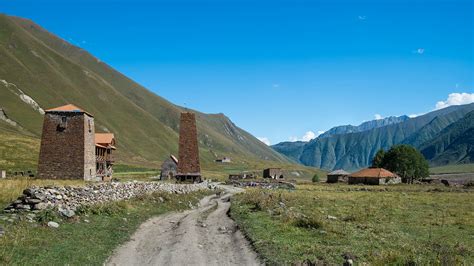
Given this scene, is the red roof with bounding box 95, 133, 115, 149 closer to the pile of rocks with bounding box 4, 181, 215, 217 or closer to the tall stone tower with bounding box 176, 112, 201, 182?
the tall stone tower with bounding box 176, 112, 201, 182

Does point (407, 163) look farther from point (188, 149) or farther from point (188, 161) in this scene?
point (188, 149)

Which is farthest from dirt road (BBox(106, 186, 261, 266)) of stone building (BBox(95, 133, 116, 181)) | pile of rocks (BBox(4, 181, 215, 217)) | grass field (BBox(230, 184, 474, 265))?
stone building (BBox(95, 133, 116, 181))

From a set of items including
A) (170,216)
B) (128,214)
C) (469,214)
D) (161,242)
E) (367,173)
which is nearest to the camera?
(161,242)

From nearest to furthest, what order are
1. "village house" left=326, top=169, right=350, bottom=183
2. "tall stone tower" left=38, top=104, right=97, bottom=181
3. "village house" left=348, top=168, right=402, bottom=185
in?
"tall stone tower" left=38, top=104, right=97, bottom=181
"village house" left=348, top=168, right=402, bottom=185
"village house" left=326, top=169, right=350, bottom=183

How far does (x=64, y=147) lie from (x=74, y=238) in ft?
134

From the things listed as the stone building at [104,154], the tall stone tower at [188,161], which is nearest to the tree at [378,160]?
the tall stone tower at [188,161]

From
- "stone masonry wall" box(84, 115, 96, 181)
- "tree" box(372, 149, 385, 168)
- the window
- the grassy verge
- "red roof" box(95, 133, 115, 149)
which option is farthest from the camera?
"tree" box(372, 149, 385, 168)

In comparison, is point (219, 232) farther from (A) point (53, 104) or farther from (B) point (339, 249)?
(A) point (53, 104)

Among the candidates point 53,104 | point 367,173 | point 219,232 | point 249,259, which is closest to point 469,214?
point 219,232

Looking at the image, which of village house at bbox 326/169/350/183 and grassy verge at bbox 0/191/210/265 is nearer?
grassy verge at bbox 0/191/210/265

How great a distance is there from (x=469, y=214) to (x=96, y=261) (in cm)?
3018

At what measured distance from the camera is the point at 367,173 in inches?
4198

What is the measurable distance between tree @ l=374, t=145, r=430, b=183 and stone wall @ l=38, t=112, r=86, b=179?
297 feet

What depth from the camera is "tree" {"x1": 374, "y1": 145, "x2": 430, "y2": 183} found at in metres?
118
